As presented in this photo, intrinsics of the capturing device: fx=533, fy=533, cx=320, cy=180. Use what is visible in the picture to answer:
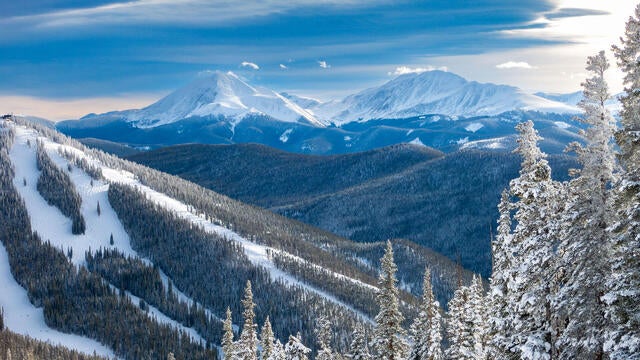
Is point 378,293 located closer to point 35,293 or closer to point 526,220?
point 526,220

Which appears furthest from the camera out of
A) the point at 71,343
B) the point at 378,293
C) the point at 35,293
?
the point at 35,293

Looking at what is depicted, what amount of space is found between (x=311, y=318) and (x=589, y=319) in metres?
164

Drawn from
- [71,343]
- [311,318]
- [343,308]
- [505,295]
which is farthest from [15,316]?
[505,295]

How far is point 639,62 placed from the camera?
18141 mm

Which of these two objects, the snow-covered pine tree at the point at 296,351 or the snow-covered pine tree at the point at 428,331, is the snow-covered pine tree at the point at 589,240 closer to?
the snow-covered pine tree at the point at 428,331

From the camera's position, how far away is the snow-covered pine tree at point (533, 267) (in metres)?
21.3

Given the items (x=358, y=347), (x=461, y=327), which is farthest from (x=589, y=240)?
(x=358, y=347)

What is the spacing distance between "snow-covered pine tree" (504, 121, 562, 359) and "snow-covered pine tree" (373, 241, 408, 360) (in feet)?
46.4

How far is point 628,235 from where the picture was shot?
17109 millimetres

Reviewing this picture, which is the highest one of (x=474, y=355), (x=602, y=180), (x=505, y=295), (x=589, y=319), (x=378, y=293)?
(x=602, y=180)

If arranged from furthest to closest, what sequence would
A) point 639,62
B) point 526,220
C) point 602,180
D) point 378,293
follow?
point 378,293 < point 526,220 < point 602,180 < point 639,62

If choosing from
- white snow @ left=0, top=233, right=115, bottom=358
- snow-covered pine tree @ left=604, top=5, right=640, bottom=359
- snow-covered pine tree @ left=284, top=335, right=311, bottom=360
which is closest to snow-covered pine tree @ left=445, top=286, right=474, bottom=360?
snow-covered pine tree @ left=284, top=335, right=311, bottom=360

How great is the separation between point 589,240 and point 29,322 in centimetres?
19098

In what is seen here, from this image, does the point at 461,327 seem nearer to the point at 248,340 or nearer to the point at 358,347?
the point at 358,347
